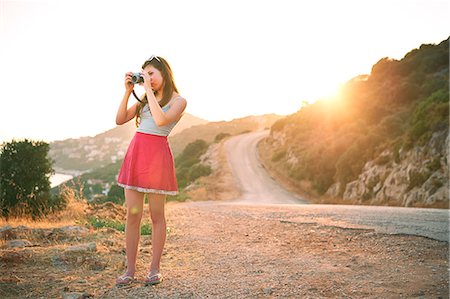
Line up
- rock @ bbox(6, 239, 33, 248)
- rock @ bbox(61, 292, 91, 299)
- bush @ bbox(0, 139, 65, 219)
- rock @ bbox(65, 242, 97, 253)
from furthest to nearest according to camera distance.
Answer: bush @ bbox(0, 139, 65, 219) → rock @ bbox(6, 239, 33, 248) → rock @ bbox(65, 242, 97, 253) → rock @ bbox(61, 292, 91, 299)

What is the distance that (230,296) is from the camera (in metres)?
3.23

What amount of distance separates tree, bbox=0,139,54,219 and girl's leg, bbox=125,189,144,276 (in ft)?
24.3

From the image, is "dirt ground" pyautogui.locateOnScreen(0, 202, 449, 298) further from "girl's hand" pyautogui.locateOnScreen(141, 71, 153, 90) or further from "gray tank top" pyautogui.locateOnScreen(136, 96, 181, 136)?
"girl's hand" pyautogui.locateOnScreen(141, 71, 153, 90)

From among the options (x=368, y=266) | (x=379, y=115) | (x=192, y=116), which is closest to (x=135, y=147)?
(x=368, y=266)

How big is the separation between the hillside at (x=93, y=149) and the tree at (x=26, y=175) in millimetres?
115671

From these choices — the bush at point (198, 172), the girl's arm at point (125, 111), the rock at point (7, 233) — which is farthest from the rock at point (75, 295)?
the bush at point (198, 172)

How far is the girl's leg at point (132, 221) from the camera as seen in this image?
366cm

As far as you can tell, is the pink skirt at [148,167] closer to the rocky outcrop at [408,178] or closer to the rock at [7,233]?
the rock at [7,233]

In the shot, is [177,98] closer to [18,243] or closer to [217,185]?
[18,243]

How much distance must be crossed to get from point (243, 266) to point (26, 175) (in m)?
8.67

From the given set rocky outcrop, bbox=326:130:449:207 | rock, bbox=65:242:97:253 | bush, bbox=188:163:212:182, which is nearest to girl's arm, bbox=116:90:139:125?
rock, bbox=65:242:97:253

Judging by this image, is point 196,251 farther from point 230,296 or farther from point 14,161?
point 14,161

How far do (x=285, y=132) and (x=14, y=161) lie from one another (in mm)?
33356

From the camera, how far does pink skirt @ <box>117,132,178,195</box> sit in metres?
3.61
